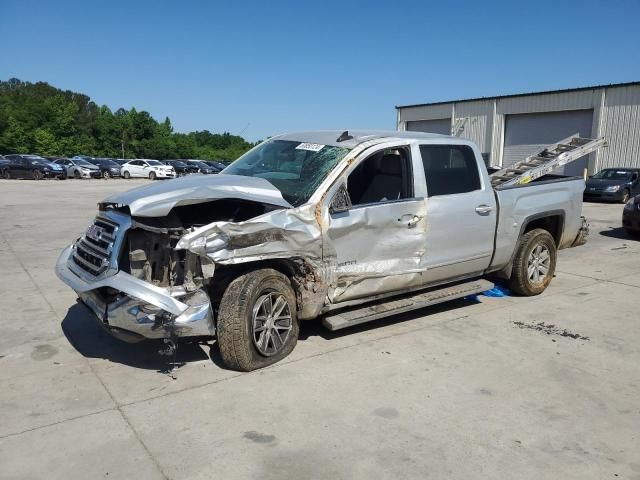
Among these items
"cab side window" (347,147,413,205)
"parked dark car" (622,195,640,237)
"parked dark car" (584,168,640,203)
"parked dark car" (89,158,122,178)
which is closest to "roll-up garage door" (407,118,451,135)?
"parked dark car" (584,168,640,203)

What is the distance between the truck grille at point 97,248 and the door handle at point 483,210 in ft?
11.8

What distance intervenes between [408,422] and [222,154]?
3456 inches

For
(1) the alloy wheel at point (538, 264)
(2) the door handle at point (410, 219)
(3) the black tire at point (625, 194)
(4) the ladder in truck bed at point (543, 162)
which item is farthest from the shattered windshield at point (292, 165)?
(3) the black tire at point (625, 194)

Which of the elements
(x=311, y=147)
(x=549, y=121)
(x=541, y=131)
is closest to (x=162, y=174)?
(x=541, y=131)

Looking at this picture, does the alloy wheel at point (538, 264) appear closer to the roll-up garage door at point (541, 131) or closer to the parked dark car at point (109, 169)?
the roll-up garage door at point (541, 131)

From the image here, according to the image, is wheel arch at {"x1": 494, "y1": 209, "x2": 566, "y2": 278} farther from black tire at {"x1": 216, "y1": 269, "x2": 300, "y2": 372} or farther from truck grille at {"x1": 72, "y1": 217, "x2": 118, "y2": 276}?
truck grille at {"x1": 72, "y1": 217, "x2": 118, "y2": 276}

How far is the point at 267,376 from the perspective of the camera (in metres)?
4.36

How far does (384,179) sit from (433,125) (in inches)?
1428

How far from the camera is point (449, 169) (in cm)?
576

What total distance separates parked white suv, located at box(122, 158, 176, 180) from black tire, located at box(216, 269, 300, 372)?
37075mm

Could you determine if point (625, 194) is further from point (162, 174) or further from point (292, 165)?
point (162, 174)

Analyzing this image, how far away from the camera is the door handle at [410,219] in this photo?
16.9 ft

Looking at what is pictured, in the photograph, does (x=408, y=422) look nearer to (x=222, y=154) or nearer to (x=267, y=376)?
(x=267, y=376)

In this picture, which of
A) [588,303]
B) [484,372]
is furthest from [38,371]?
[588,303]
